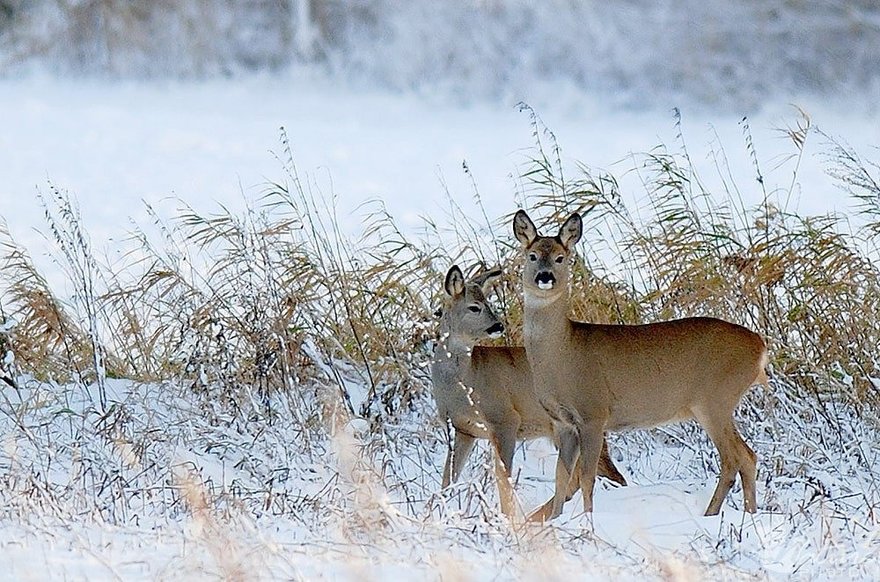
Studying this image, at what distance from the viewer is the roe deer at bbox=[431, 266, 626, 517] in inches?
254

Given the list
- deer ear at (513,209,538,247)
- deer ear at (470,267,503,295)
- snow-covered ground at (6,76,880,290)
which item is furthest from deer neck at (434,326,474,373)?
snow-covered ground at (6,76,880,290)

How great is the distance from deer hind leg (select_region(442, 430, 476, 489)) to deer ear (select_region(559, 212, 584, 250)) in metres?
0.96

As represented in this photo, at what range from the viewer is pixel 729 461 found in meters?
6.07

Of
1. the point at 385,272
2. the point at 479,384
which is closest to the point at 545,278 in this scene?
the point at 479,384

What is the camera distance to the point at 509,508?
524cm

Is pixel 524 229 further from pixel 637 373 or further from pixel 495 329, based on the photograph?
pixel 637 373

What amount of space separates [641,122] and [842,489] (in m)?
6.38

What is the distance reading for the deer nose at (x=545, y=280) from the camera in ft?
19.9

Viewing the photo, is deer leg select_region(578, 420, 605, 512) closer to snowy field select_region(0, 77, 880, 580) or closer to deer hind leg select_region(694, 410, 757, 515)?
snowy field select_region(0, 77, 880, 580)

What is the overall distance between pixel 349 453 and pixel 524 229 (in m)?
2.02

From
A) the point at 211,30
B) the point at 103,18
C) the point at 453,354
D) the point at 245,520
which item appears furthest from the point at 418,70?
the point at 245,520

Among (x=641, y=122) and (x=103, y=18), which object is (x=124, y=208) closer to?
(x=103, y=18)

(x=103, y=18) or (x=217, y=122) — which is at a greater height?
(x=103, y=18)

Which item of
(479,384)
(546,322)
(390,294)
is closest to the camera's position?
(546,322)
